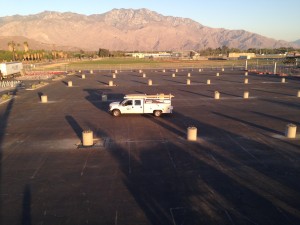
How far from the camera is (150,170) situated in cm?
1398

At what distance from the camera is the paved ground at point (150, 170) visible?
1049 centimetres

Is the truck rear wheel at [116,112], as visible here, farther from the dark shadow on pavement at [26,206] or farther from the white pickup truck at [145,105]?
Answer: the dark shadow on pavement at [26,206]

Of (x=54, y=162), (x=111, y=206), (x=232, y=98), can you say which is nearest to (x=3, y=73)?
(x=232, y=98)

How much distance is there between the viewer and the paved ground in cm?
1049

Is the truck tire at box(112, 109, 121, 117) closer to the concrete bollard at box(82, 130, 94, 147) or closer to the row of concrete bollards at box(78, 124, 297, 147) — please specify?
the row of concrete bollards at box(78, 124, 297, 147)

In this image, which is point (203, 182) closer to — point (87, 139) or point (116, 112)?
point (87, 139)

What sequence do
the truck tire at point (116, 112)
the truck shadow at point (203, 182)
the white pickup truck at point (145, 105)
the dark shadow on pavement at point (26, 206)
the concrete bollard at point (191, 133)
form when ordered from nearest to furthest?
the dark shadow on pavement at point (26, 206) < the truck shadow at point (203, 182) < the concrete bollard at point (191, 133) < the white pickup truck at point (145, 105) < the truck tire at point (116, 112)

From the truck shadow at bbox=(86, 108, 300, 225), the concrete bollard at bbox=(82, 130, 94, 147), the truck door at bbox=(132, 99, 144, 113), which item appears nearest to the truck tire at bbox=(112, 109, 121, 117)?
the truck door at bbox=(132, 99, 144, 113)

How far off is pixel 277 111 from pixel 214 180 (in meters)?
16.6

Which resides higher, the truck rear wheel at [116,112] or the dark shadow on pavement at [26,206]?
the truck rear wheel at [116,112]

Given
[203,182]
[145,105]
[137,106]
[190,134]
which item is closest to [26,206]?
[203,182]

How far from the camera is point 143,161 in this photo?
15.1m

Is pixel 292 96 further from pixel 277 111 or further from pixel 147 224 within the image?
pixel 147 224

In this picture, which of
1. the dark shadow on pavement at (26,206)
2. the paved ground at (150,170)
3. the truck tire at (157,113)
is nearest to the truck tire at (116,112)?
the paved ground at (150,170)
